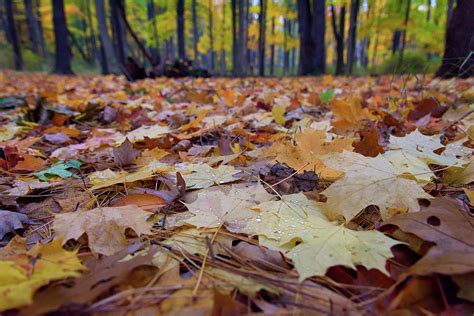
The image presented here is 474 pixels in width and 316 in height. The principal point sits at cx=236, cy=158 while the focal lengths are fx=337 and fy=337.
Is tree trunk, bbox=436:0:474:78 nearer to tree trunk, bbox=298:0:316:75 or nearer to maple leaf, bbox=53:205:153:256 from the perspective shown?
maple leaf, bbox=53:205:153:256

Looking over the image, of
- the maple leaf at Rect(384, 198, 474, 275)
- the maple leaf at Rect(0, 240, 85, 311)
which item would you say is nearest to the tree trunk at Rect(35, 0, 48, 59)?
the maple leaf at Rect(0, 240, 85, 311)

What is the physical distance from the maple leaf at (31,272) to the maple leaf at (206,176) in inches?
18.8

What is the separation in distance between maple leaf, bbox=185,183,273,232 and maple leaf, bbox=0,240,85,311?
287 mm

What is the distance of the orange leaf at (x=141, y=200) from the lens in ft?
3.22

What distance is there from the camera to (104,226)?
0.81 m

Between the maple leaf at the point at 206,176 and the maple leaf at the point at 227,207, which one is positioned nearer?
the maple leaf at the point at 227,207

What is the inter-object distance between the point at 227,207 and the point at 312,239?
0.28 meters

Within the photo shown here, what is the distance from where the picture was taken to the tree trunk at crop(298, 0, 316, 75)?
1060cm

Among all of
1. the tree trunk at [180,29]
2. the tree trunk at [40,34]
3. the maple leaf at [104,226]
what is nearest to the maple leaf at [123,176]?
the maple leaf at [104,226]

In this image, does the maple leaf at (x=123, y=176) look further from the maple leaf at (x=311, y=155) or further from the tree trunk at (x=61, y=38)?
the tree trunk at (x=61, y=38)

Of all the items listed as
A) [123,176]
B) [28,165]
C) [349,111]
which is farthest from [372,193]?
[28,165]

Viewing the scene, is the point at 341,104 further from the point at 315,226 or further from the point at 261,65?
the point at 261,65

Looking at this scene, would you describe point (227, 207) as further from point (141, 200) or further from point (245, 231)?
point (141, 200)

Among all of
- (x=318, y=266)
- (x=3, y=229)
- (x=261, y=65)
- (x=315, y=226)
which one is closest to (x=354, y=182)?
(x=315, y=226)
